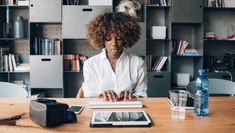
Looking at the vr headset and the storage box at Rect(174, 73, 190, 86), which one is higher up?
the vr headset

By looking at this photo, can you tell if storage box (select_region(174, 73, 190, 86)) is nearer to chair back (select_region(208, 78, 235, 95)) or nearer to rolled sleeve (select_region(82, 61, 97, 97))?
chair back (select_region(208, 78, 235, 95))

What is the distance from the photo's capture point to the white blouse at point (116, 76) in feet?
7.05

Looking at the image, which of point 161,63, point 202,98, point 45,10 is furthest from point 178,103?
point 45,10

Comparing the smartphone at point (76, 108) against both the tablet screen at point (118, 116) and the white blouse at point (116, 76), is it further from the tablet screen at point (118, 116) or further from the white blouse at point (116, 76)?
→ the white blouse at point (116, 76)

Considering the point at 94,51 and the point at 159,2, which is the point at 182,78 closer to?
the point at 159,2

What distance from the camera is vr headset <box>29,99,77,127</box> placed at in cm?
123

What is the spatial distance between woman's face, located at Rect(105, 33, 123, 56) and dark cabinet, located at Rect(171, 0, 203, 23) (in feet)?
6.12

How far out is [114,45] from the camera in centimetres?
220

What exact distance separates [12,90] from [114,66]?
0.78 m

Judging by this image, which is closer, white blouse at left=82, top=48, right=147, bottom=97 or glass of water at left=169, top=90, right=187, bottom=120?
glass of water at left=169, top=90, right=187, bottom=120

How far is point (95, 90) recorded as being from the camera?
6.95ft

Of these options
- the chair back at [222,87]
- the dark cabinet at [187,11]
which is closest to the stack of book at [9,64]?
the dark cabinet at [187,11]

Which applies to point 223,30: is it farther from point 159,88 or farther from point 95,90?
point 95,90

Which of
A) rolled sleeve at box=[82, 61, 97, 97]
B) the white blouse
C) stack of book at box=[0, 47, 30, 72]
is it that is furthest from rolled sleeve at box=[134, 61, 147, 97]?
stack of book at box=[0, 47, 30, 72]
